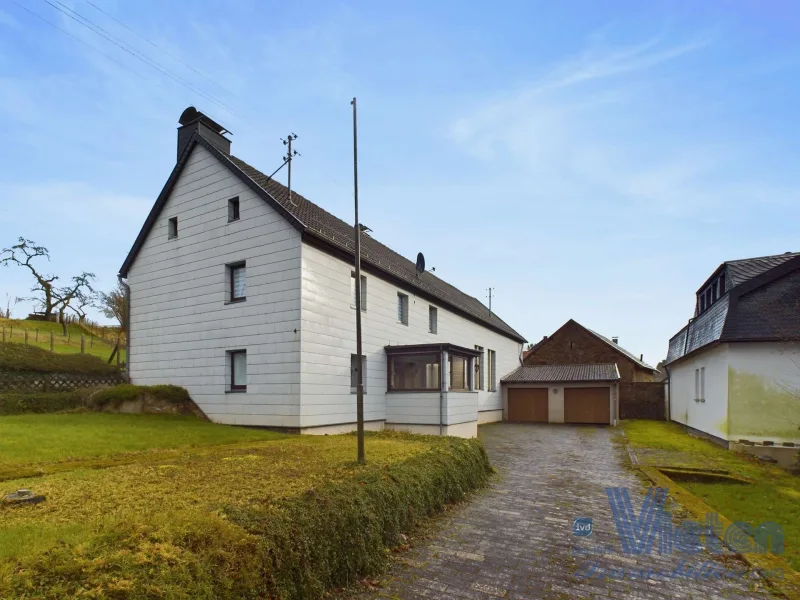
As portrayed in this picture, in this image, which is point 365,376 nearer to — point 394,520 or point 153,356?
point 153,356

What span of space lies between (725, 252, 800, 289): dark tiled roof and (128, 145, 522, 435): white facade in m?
11.6

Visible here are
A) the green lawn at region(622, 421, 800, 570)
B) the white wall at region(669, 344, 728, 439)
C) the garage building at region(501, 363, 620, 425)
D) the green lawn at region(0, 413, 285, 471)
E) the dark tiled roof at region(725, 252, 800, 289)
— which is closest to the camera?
the green lawn at region(622, 421, 800, 570)

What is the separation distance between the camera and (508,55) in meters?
8.67

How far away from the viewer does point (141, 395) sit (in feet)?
51.0

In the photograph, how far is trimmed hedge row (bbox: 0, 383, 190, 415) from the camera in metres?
15.3

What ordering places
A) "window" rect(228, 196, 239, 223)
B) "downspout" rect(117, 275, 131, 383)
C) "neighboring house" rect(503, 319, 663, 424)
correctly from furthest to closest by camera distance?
"neighboring house" rect(503, 319, 663, 424) → "downspout" rect(117, 275, 131, 383) → "window" rect(228, 196, 239, 223)

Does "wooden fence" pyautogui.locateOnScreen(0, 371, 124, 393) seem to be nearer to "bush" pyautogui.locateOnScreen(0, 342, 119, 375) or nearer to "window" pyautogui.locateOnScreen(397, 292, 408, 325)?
"bush" pyautogui.locateOnScreen(0, 342, 119, 375)

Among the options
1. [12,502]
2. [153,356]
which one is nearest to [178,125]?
[153,356]

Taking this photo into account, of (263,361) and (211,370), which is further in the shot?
(211,370)

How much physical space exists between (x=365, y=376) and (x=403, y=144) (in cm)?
870

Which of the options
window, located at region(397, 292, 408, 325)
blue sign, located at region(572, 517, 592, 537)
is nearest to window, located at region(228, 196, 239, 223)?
window, located at region(397, 292, 408, 325)

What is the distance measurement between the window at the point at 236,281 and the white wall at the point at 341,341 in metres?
2.63

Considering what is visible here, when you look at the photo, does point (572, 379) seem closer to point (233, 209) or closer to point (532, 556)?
point (233, 209)

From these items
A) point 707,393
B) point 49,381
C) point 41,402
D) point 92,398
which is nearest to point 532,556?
point 92,398
